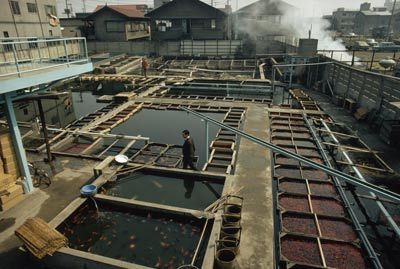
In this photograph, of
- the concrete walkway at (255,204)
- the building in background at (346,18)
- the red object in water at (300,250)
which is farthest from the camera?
the building in background at (346,18)

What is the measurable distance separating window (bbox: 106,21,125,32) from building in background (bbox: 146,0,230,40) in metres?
4.76

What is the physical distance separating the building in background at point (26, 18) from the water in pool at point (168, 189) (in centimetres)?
3542

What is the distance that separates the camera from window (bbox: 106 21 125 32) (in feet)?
151

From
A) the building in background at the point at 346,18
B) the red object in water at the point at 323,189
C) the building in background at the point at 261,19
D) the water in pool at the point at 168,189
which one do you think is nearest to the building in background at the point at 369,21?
the building in background at the point at 346,18

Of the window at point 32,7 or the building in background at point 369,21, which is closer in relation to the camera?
the window at point 32,7

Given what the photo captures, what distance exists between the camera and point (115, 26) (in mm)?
46438

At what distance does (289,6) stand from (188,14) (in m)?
19.0

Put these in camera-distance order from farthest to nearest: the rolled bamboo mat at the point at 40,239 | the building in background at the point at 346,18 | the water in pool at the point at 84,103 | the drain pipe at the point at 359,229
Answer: the building in background at the point at 346,18
the water in pool at the point at 84,103
the drain pipe at the point at 359,229
the rolled bamboo mat at the point at 40,239

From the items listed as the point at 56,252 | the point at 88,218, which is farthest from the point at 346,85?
the point at 56,252

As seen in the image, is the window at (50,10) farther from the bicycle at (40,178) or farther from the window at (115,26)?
the bicycle at (40,178)

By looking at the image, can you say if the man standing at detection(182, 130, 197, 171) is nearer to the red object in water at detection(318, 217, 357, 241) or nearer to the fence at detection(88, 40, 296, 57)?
the red object in water at detection(318, 217, 357, 241)

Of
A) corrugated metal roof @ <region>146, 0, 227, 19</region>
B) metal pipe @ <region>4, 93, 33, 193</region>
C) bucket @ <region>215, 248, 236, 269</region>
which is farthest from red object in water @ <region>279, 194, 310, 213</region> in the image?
corrugated metal roof @ <region>146, 0, 227, 19</region>

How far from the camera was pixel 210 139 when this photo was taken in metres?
15.1

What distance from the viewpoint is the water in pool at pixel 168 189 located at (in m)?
9.92
